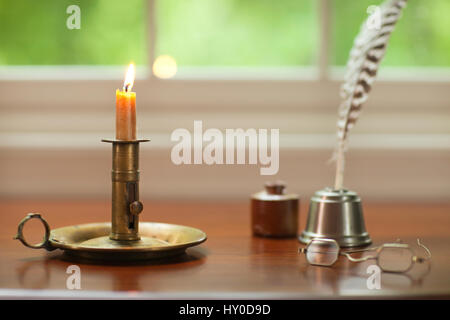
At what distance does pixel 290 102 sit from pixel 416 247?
38.5 inches

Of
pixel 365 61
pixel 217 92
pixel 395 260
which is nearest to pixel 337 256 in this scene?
pixel 395 260

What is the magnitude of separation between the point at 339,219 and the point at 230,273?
270mm

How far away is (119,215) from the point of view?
0.98 meters

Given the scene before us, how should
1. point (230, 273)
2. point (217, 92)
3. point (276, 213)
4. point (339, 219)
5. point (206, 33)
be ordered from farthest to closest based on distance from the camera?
point (206, 33) → point (217, 92) → point (276, 213) → point (339, 219) → point (230, 273)

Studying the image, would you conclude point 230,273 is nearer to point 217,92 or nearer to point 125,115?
point 125,115

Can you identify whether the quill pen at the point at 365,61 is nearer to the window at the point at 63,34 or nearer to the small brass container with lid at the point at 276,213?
the small brass container with lid at the point at 276,213

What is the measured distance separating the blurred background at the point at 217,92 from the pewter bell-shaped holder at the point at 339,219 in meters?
0.84

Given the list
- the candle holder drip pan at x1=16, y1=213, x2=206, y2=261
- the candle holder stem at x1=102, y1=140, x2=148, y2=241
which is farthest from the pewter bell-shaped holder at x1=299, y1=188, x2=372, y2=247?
the candle holder stem at x1=102, y1=140, x2=148, y2=241

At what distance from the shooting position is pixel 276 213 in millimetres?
1197

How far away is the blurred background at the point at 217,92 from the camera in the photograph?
1.96 m

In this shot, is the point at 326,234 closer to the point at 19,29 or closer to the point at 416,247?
the point at 416,247

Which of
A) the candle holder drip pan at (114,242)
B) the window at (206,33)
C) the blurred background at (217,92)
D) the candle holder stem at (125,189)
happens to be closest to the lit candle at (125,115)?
the candle holder stem at (125,189)
